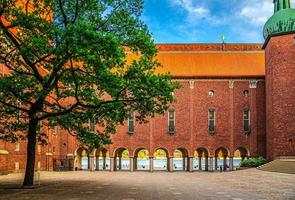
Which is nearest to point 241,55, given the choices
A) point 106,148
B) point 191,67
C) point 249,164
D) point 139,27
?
point 191,67

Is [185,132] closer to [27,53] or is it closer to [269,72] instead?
[269,72]

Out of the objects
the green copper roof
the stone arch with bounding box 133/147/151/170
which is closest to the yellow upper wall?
the green copper roof

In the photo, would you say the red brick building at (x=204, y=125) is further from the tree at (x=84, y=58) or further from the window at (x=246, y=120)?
the tree at (x=84, y=58)

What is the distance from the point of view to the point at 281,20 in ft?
162

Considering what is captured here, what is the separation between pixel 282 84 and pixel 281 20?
7062mm

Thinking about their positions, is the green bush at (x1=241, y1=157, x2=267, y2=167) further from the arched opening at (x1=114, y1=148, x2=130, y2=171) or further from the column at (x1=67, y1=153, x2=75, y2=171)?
the column at (x1=67, y1=153, x2=75, y2=171)

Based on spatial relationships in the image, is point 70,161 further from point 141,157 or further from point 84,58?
point 141,157

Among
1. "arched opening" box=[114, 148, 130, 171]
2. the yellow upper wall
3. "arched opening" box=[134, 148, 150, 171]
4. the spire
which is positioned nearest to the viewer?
the spire

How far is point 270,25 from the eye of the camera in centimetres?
5078

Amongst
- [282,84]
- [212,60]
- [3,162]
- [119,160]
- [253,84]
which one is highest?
[212,60]

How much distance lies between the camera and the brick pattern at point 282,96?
46969mm

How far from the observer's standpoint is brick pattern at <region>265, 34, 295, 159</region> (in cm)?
4697

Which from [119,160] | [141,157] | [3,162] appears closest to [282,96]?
[119,160]

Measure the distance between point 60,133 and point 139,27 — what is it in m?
36.8
